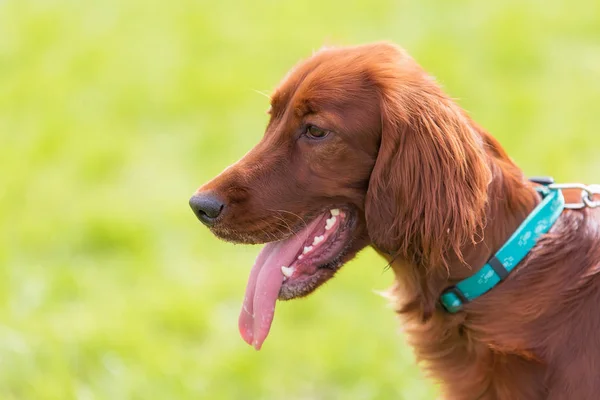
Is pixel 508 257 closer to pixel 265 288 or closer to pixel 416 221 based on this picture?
pixel 416 221

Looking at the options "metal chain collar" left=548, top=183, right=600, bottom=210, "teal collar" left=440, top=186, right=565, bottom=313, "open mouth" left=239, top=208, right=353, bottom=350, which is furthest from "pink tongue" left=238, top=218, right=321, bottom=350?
"metal chain collar" left=548, top=183, right=600, bottom=210

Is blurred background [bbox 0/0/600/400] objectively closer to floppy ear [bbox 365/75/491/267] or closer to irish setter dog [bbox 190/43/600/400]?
irish setter dog [bbox 190/43/600/400]

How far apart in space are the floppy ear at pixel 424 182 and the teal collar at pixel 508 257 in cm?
11

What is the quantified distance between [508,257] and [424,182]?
396 mm

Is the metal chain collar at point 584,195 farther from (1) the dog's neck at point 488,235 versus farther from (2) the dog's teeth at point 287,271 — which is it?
(2) the dog's teeth at point 287,271

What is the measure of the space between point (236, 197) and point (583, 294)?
4.18ft

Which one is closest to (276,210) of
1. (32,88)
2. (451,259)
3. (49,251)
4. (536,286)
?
(451,259)

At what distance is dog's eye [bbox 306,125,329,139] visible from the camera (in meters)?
3.25

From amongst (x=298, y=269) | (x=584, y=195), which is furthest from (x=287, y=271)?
(x=584, y=195)

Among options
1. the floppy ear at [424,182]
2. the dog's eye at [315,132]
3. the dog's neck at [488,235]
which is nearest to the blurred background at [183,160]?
the dog's neck at [488,235]

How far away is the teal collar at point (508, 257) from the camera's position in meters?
3.13

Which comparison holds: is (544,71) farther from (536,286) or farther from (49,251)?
(536,286)

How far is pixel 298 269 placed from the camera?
334cm

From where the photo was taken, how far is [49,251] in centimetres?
602
